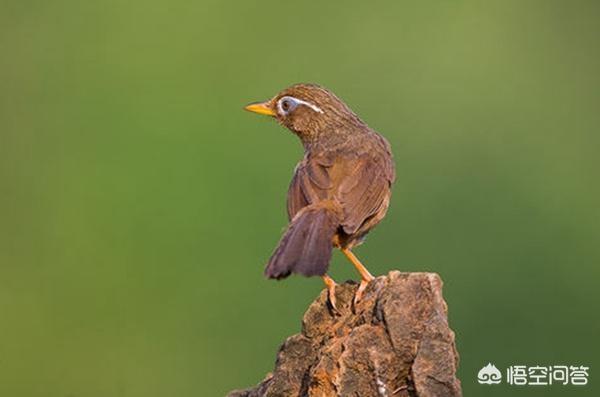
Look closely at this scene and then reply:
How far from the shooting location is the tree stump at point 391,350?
727 centimetres

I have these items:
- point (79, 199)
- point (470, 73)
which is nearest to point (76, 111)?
point (79, 199)

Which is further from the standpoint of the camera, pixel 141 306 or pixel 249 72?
pixel 249 72

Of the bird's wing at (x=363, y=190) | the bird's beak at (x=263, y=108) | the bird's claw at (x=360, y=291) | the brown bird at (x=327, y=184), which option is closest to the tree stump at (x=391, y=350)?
the bird's claw at (x=360, y=291)

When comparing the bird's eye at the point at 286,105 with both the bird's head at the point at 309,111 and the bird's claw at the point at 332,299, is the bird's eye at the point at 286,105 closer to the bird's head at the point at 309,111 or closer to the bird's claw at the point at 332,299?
the bird's head at the point at 309,111

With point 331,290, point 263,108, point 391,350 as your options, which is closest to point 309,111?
point 263,108

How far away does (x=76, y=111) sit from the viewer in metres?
17.0

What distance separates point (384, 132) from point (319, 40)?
116 inches

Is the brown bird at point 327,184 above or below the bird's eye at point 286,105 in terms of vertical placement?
below

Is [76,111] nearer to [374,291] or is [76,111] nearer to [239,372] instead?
[239,372]

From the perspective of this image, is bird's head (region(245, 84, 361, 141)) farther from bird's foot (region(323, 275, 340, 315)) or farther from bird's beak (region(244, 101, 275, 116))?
bird's foot (region(323, 275, 340, 315))

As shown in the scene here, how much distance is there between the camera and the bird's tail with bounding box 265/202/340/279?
8.02m

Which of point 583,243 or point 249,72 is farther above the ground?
point 249,72

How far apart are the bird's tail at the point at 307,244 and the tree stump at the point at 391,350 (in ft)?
1.38

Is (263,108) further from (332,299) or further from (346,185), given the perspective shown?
(332,299)
